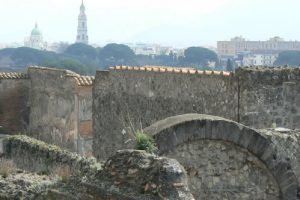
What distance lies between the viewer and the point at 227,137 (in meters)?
8.77

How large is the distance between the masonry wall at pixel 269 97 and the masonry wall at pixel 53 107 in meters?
8.31

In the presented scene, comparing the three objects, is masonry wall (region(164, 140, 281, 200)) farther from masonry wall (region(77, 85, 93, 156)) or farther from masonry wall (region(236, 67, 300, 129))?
masonry wall (region(77, 85, 93, 156))

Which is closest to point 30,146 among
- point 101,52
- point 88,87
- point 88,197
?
point 88,197

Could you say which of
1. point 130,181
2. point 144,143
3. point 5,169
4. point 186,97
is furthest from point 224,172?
point 186,97

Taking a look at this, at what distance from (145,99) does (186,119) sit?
6.27 meters

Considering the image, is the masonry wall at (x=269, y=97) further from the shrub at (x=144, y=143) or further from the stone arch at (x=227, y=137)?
the shrub at (x=144, y=143)

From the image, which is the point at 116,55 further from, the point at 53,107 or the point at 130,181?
the point at 130,181

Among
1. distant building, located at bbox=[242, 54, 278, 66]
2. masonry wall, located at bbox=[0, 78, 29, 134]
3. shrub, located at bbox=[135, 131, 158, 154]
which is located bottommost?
distant building, located at bbox=[242, 54, 278, 66]

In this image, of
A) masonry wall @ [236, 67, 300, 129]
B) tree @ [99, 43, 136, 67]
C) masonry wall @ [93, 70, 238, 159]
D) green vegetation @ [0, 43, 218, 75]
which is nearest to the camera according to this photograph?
masonry wall @ [236, 67, 300, 129]

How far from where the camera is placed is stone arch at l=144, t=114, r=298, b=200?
8570 millimetres

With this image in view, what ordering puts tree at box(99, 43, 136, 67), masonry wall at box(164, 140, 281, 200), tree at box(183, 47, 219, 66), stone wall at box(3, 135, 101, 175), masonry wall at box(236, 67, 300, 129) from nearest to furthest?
masonry wall at box(164, 140, 281, 200) → stone wall at box(3, 135, 101, 175) → masonry wall at box(236, 67, 300, 129) → tree at box(183, 47, 219, 66) → tree at box(99, 43, 136, 67)

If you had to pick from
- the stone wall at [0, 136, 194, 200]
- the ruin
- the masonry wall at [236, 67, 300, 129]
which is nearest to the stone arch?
the ruin

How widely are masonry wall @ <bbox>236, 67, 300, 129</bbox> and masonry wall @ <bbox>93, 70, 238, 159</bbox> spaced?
0.20m

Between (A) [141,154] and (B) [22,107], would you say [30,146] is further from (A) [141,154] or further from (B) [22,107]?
(B) [22,107]
